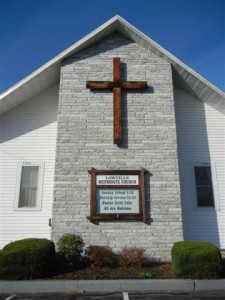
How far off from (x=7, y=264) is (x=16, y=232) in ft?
11.9

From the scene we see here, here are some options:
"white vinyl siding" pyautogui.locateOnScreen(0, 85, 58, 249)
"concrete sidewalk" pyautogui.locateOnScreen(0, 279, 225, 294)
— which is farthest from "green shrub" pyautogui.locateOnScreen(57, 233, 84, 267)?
"white vinyl siding" pyautogui.locateOnScreen(0, 85, 58, 249)

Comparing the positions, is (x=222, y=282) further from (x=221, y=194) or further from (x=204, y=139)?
(x=204, y=139)

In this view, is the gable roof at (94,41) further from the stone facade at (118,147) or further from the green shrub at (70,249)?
the green shrub at (70,249)

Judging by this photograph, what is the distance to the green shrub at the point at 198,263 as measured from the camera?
8227 millimetres

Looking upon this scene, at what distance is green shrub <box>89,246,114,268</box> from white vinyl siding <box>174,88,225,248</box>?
3.56 m

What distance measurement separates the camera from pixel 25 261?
8.34 meters

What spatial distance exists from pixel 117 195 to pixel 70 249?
2289 millimetres

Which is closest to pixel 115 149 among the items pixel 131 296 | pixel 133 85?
pixel 133 85

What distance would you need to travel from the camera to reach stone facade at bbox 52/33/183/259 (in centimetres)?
1047

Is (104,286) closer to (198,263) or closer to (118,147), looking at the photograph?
(198,263)

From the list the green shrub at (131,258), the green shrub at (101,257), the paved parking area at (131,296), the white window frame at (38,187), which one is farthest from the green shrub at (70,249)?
the white window frame at (38,187)

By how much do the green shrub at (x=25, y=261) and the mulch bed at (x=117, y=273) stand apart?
1.40ft

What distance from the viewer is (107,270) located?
9.16m

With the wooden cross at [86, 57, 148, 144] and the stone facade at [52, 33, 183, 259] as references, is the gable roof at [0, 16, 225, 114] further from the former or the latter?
the wooden cross at [86, 57, 148, 144]
